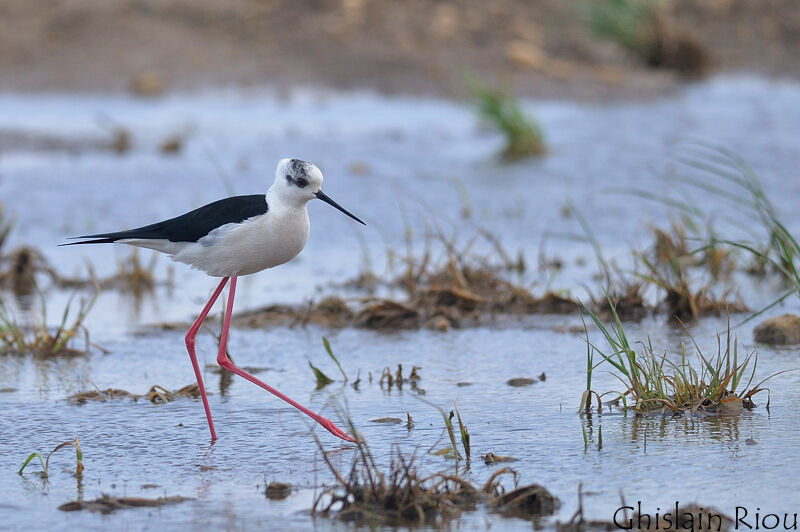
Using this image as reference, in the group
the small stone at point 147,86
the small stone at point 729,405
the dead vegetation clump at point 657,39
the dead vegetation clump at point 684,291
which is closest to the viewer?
the small stone at point 729,405

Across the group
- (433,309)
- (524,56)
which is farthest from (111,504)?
(524,56)

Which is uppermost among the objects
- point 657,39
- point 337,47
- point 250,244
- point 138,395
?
point 657,39

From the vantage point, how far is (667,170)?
10.1 m

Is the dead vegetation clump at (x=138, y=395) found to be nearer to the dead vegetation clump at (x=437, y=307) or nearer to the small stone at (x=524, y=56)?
the dead vegetation clump at (x=437, y=307)

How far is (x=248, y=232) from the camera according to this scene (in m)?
4.62

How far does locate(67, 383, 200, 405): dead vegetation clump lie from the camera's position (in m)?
5.06

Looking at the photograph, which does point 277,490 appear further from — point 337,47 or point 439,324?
point 337,47

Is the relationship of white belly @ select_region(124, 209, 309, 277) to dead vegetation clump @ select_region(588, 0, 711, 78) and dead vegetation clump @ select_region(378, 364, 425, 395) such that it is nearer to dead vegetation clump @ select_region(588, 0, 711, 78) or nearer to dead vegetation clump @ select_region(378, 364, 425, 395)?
dead vegetation clump @ select_region(378, 364, 425, 395)

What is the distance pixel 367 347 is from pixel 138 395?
1.28 meters

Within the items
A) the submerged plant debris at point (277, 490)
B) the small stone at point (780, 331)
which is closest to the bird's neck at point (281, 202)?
the submerged plant debris at point (277, 490)

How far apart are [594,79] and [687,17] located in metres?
3.65

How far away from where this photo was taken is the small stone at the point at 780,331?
18.2ft

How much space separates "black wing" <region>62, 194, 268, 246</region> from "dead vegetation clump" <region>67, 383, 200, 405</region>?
0.64 meters

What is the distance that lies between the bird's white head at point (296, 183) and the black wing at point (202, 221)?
0.09 metres
